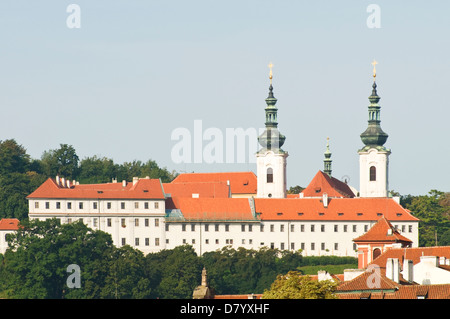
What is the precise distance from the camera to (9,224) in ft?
407

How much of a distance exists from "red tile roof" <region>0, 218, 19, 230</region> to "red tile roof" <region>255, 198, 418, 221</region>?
22.9 metres

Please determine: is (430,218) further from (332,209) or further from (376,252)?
(376,252)

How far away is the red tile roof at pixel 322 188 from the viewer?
13825 centimetres

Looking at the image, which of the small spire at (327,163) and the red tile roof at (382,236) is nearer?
the red tile roof at (382,236)

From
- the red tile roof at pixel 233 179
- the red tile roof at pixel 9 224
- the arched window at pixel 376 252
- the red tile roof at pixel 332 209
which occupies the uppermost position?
the red tile roof at pixel 233 179

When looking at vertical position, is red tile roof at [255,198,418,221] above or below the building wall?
above

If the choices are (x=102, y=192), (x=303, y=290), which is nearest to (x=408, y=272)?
(x=303, y=290)

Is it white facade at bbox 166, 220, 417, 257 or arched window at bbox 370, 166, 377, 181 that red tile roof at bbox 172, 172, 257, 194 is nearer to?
arched window at bbox 370, 166, 377, 181

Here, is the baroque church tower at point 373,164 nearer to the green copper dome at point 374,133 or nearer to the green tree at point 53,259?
the green copper dome at point 374,133

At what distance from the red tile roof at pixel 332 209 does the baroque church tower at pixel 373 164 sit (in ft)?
16.9

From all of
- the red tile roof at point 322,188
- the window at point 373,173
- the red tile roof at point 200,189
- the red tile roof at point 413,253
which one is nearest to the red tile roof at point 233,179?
the red tile roof at point 200,189

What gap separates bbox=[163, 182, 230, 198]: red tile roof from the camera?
136m

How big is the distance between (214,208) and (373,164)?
19.9 m

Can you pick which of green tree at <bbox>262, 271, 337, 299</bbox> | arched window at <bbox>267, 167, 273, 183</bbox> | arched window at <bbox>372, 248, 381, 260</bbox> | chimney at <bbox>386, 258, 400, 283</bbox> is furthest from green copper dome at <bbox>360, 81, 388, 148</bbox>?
green tree at <bbox>262, 271, 337, 299</bbox>
